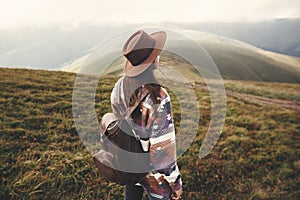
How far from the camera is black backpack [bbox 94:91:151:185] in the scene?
2.98m

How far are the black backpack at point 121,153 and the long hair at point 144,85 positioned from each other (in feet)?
0.37

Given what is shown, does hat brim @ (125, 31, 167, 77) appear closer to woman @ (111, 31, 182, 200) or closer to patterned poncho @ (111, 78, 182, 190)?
woman @ (111, 31, 182, 200)

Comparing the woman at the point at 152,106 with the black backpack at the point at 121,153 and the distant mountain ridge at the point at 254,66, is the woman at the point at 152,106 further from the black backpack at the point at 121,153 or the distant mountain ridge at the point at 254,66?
the distant mountain ridge at the point at 254,66

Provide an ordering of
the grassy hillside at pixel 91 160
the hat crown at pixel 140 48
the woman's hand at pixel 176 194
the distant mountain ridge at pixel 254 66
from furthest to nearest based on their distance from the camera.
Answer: the distant mountain ridge at pixel 254 66 → the grassy hillside at pixel 91 160 → the woman's hand at pixel 176 194 → the hat crown at pixel 140 48

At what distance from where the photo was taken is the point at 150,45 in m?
2.83

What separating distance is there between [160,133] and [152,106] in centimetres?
29

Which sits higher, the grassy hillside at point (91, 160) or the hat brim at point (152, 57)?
the hat brim at point (152, 57)

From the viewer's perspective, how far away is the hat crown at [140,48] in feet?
9.14

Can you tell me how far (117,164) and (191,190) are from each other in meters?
4.64

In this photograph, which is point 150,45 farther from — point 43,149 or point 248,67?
point 248,67

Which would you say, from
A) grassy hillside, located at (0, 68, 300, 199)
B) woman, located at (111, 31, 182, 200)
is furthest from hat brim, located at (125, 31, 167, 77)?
grassy hillside, located at (0, 68, 300, 199)

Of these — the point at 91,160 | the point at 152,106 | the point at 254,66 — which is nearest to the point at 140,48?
the point at 152,106

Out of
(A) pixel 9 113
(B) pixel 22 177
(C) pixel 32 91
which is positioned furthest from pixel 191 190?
(C) pixel 32 91

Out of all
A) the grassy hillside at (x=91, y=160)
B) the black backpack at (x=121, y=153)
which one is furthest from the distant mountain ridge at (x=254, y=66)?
the black backpack at (x=121, y=153)
